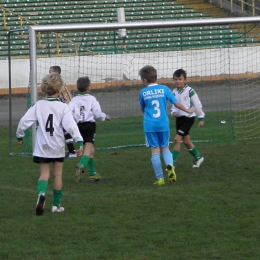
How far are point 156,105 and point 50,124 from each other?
2.06 meters

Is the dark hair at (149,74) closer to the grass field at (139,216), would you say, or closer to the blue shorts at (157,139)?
the blue shorts at (157,139)

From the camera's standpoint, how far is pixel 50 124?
6.64 m

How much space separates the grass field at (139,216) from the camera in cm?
534

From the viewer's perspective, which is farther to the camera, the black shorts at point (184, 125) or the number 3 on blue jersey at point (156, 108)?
the black shorts at point (184, 125)

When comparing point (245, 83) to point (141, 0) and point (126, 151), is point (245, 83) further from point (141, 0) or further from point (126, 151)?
point (141, 0)

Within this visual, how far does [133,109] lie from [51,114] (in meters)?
10.0

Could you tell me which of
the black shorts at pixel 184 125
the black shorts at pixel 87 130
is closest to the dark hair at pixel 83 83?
the black shorts at pixel 87 130

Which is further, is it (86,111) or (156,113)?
(86,111)

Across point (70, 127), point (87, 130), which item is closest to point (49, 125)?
point (70, 127)

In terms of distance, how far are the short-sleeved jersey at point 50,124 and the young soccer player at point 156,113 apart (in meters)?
1.85

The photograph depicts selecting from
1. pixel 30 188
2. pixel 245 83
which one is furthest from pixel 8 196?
pixel 245 83

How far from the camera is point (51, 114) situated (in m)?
6.65

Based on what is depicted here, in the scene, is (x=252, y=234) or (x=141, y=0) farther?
(x=141, y=0)

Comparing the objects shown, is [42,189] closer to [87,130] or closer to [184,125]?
[87,130]
